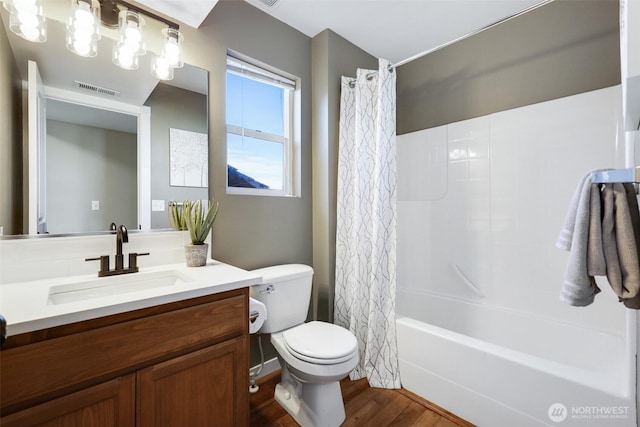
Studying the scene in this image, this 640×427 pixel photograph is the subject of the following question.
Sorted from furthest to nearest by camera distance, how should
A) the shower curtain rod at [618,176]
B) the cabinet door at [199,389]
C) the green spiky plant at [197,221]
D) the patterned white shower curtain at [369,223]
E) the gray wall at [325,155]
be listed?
the gray wall at [325,155], the patterned white shower curtain at [369,223], the green spiky plant at [197,221], the cabinet door at [199,389], the shower curtain rod at [618,176]

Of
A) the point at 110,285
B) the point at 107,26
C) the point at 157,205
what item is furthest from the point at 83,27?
the point at 110,285

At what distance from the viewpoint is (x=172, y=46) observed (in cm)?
147

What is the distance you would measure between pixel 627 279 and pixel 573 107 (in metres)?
1.59

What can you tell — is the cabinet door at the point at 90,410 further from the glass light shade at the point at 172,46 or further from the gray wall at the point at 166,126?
the glass light shade at the point at 172,46

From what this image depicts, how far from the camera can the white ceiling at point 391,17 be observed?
1795 mm

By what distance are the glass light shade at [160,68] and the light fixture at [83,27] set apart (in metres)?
0.24

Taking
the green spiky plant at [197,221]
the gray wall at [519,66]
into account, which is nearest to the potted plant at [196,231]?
the green spiky plant at [197,221]

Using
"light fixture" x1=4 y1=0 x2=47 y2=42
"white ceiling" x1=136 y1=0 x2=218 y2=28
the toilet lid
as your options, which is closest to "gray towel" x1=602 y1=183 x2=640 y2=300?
the toilet lid

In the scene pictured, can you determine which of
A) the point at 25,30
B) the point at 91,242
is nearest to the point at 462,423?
the point at 91,242

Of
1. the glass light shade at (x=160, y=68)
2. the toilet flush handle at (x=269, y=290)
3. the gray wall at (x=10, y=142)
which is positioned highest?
the glass light shade at (x=160, y=68)

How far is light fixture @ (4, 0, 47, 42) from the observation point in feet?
3.68

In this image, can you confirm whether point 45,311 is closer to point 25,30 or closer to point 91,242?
point 91,242

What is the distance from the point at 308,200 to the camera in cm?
216

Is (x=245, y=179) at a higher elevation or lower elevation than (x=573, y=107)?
lower
